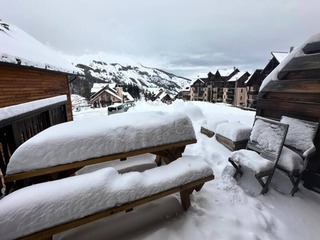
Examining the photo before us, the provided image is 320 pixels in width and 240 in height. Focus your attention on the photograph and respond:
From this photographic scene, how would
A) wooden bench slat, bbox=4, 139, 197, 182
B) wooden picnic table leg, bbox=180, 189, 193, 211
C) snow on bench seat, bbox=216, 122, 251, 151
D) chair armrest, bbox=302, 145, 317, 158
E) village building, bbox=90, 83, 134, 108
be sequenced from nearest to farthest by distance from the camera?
1. wooden bench slat, bbox=4, 139, 197, 182
2. wooden picnic table leg, bbox=180, 189, 193, 211
3. chair armrest, bbox=302, 145, 317, 158
4. snow on bench seat, bbox=216, 122, 251, 151
5. village building, bbox=90, 83, 134, 108

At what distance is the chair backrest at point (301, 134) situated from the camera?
3.06 metres

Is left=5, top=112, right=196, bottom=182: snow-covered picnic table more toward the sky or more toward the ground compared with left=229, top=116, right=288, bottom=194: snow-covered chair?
more toward the sky

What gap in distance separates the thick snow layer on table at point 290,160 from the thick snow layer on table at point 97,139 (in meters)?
1.94

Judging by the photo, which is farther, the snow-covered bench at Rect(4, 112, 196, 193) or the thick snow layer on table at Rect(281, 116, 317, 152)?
the thick snow layer on table at Rect(281, 116, 317, 152)

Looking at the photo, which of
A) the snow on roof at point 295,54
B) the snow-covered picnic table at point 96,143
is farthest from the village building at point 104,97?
the snow-covered picnic table at point 96,143

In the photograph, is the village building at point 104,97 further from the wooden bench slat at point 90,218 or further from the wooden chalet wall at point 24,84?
the wooden bench slat at point 90,218

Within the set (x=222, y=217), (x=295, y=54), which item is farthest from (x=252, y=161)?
(x=295, y=54)

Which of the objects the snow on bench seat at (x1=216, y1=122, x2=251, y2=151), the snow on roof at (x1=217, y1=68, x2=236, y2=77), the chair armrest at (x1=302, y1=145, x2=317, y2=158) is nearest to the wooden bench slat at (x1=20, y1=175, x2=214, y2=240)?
the chair armrest at (x1=302, y1=145, x2=317, y2=158)

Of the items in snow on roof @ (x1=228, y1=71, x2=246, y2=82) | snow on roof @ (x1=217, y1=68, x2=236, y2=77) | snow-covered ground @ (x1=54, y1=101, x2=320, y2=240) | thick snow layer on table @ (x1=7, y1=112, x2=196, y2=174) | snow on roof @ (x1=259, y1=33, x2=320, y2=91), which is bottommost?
snow-covered ground @ (x1=54, y1=101, x2=320, y2=240)

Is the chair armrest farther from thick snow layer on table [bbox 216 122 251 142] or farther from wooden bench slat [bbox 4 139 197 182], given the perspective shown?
wooden bench slat [bbox 4 139 197 182]

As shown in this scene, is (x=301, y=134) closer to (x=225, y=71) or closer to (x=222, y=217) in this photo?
(x=222, y=217)

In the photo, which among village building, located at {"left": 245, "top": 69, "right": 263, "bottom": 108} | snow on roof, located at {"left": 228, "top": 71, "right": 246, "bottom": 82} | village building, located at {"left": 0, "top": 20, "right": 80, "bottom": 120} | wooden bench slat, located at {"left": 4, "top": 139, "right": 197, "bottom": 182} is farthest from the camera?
snow on roof, located at {"left": 228, "top": 71, "right": 246, "bottom": 82}

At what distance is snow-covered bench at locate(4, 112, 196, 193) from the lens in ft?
6.17

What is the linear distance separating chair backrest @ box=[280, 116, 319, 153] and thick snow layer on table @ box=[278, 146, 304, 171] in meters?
0.21
